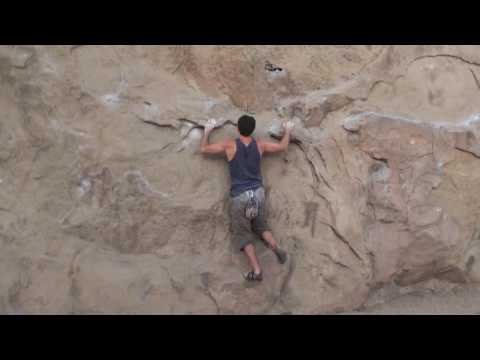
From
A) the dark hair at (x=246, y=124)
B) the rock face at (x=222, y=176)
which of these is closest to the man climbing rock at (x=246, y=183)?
the dark hair at (x=246, y=124)

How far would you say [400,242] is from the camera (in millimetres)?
4496

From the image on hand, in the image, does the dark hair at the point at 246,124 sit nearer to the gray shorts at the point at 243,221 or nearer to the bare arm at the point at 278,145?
the bare arm at the point at 278,145

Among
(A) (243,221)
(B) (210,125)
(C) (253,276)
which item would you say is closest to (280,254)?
(C) (253,276)

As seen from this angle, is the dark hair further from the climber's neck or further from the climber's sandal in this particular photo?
the climber's sandal

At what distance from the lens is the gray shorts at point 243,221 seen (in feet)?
13.9

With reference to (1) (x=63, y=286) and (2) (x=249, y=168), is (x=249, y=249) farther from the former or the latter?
(1) (x=63, y=286)

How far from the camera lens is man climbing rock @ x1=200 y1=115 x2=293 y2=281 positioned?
4.21m

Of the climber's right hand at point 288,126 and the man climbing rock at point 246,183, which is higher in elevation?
the climber's right hand at point 288,126

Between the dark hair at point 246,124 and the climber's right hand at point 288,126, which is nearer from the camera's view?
the dark hair at point 246,124

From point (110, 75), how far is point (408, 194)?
8.27 feet

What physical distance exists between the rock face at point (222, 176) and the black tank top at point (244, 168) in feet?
0.52

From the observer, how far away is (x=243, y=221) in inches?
168

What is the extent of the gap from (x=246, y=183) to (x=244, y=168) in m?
0.11

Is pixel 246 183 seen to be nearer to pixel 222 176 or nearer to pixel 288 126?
pixel 222 176
